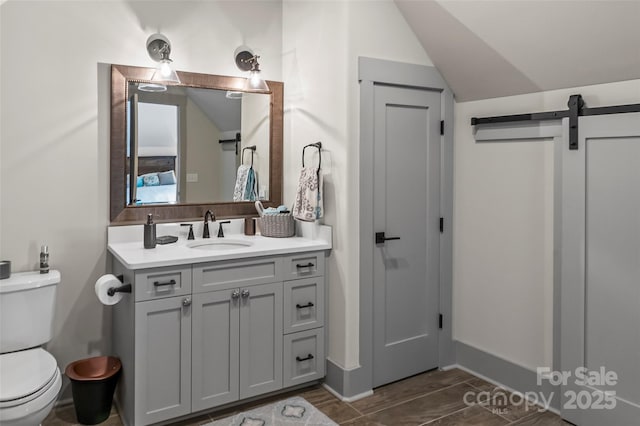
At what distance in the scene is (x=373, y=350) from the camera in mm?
2934

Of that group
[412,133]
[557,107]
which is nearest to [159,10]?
[412,133]

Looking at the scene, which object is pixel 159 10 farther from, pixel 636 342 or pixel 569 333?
pixel 636 342

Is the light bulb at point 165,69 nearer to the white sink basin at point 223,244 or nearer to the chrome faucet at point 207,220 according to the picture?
the chrome faucet at point 207,220

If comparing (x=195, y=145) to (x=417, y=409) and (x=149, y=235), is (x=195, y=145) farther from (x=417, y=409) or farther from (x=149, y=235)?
(x=417, y=409)

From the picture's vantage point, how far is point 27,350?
243 cm

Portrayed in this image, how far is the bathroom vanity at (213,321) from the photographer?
2395 mm

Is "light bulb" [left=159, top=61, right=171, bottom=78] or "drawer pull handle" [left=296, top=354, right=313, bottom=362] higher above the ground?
"light bulb" [left=159, top=61, right=171, bottom=78]

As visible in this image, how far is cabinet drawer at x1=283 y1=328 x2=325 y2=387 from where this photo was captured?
2.81 m

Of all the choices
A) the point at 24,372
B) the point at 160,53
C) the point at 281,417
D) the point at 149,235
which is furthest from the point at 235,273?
the point at 160,53

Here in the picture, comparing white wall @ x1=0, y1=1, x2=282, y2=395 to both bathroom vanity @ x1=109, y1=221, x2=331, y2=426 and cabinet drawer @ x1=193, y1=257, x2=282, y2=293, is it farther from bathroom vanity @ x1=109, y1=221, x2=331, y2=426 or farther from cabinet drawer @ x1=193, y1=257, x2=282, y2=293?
cabinet drawer @ x1=193, y1=257, x2=282, y2=293

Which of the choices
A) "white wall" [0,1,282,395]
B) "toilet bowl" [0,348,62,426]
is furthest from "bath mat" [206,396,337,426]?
"white wall" [0,1,282,395]

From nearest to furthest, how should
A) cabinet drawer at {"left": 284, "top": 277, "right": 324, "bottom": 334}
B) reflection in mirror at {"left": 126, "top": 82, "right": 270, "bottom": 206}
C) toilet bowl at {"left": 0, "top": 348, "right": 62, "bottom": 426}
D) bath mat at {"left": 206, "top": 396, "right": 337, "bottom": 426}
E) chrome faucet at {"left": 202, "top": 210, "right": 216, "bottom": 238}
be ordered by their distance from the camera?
toilet bowl at {"left": 0, "top": 348, "right": 62, "bottom": 426}, bath mat at {"left": 206, "top": 396, "right": 337, "bottom": 426}, cabinet drawer at {"left": 284, "top": 277, "right": 324, "bottom": 334}, reflection in mirror at {"left": 126, "top": 82, "right": 270, "bottom": 206}, chrome faucet at {"left": 202, "top": 210, "right": 216, "bottom": 238}

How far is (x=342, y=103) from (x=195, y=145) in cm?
95

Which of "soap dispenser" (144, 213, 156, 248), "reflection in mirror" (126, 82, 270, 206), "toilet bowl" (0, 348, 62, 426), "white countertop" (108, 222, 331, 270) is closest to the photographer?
"toilet bowl" (0, 348, 62, 426)
